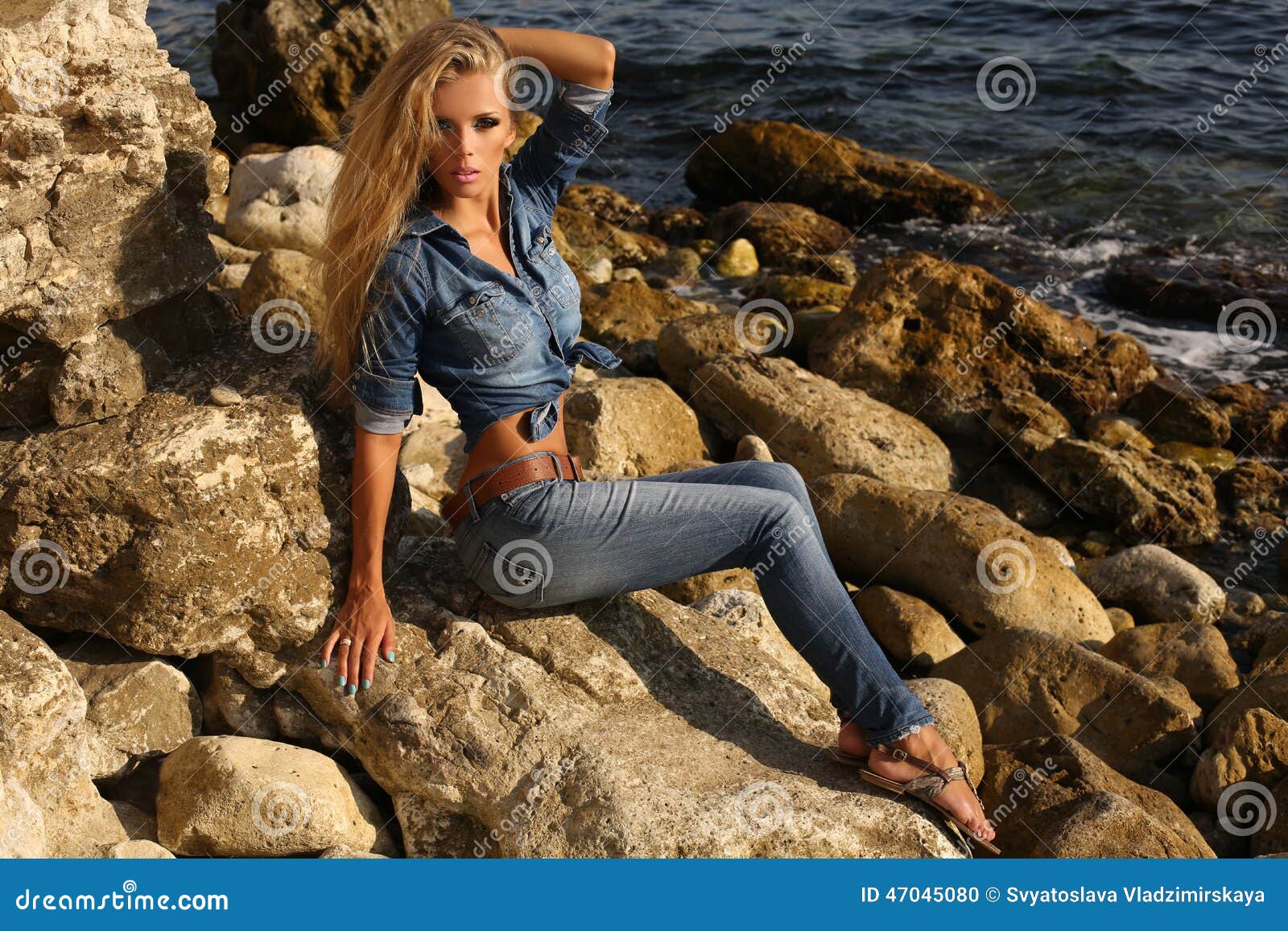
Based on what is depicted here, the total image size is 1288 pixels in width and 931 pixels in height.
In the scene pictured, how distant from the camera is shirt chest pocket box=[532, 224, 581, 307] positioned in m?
4.04

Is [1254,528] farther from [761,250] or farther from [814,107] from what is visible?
[814,107]

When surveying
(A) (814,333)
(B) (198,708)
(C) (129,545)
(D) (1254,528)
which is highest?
(C) (129,545)

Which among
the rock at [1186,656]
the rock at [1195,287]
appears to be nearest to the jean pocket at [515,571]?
the rock at [1186,656]

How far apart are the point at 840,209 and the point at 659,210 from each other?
1.94m

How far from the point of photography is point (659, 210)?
43.0ft

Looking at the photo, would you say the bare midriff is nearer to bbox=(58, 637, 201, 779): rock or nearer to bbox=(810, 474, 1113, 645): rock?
bbox=(58, 637, 201, 779): rock

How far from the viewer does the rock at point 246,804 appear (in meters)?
3.55

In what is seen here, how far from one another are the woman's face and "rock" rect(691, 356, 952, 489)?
3726mm

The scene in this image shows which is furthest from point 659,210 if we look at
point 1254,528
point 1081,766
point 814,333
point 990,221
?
point 1081,766

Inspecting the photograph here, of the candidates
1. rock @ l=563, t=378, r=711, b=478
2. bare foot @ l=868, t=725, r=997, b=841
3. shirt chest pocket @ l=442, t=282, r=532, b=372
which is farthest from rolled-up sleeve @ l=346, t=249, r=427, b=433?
rock @ l=563, t=378, r=711, b=478

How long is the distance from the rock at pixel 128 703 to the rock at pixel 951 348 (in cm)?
556

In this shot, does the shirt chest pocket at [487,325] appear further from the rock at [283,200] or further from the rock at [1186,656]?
the rock at [283,200]

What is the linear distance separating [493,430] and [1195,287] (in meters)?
9.25

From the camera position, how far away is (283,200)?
29.0 feet
